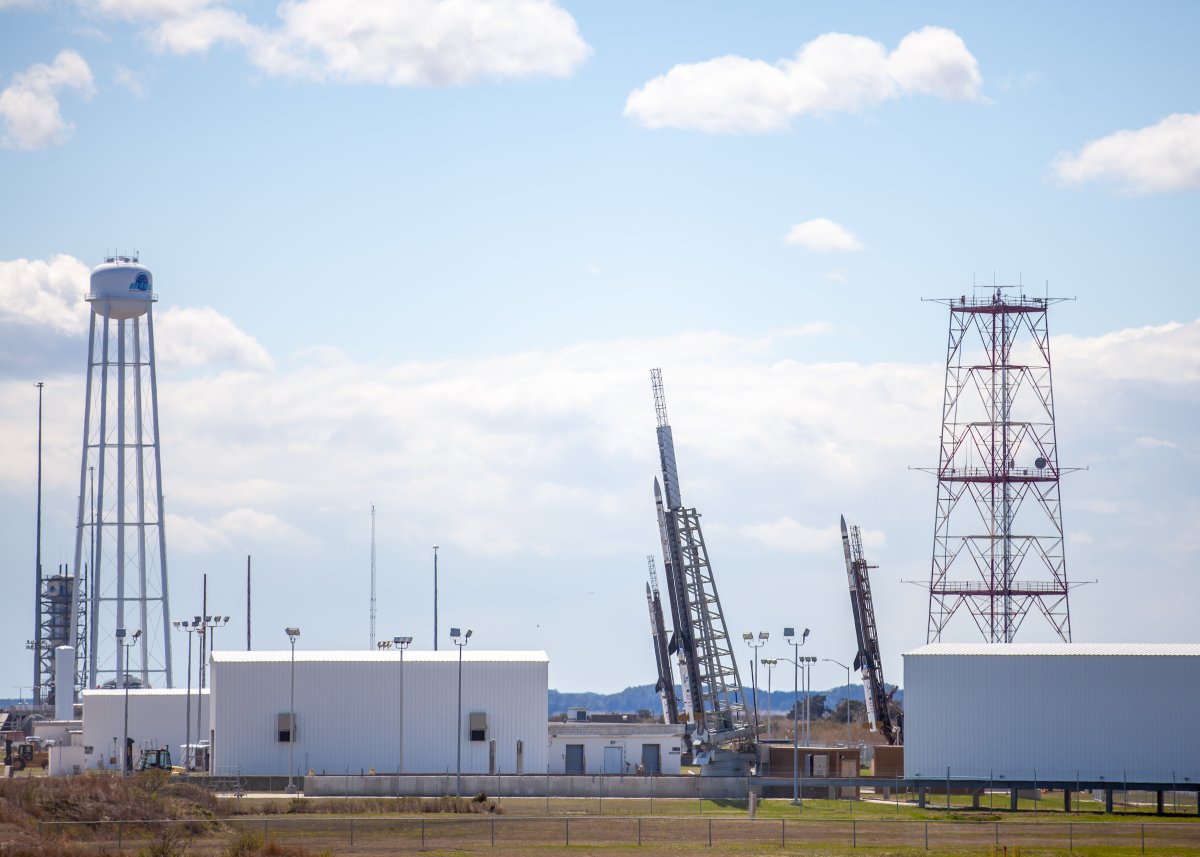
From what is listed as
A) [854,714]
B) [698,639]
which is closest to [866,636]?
[698,639]

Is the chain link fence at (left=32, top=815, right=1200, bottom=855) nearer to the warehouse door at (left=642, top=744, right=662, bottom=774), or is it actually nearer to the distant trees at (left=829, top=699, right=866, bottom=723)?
the warehouse door at (left=642, top=744, right=662, bottom=774)

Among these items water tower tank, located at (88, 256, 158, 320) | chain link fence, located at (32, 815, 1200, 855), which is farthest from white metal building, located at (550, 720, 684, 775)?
water tower tank, located at (88, 256, 158, 320)

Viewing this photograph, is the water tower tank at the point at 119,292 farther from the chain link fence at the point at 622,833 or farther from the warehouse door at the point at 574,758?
the chain link fence at the point at 622,833

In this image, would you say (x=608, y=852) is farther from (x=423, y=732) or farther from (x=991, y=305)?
(x=991, y=305)

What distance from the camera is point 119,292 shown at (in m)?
106

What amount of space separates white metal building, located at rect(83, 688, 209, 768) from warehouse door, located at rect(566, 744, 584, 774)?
18.8m

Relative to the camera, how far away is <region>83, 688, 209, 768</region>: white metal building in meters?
93.2

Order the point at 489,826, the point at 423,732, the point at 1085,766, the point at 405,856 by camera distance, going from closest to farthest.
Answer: the point at 405,856
the point at 489,826
the point at 1085,766
the point at 423,732

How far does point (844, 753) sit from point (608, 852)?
1363 inches

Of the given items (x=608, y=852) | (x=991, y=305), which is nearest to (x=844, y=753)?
(x=991, y=305)

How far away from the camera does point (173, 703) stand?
96312 mm

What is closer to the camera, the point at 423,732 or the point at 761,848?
the point at 761,848

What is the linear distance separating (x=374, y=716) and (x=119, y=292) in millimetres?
33911

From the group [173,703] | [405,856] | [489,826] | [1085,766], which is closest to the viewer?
[405,856]
